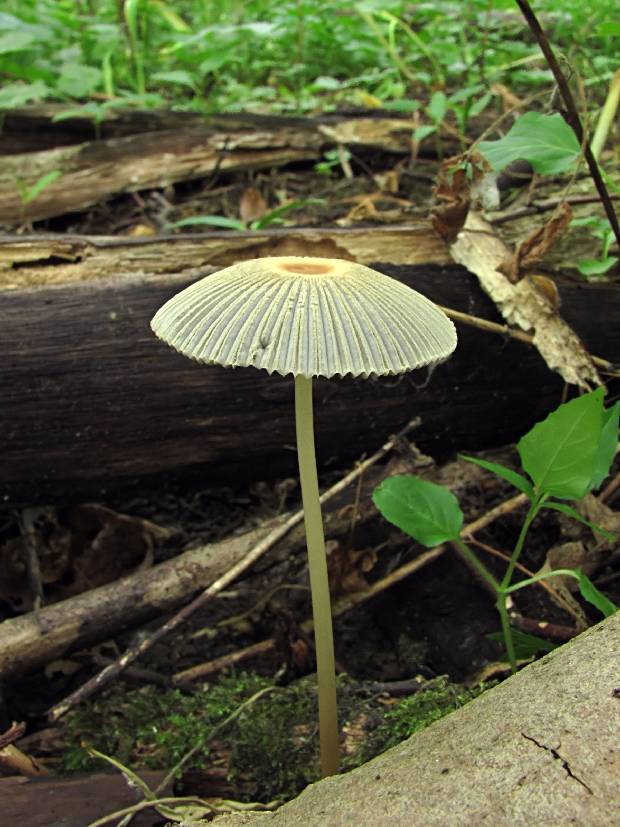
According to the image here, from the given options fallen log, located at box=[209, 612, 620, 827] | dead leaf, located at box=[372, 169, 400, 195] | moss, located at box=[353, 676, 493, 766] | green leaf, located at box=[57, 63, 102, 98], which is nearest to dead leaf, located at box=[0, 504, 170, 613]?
moss, located at box=[353, 676, 493, 766]

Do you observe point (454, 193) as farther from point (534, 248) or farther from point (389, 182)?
point (389, 182)

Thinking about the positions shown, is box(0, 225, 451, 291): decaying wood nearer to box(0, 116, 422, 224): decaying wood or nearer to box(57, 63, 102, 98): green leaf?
box(0, 116, 422, 224): decaying wood

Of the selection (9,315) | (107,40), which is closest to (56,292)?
(9,315)

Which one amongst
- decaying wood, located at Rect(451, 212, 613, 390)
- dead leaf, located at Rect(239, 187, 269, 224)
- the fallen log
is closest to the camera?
the fallen log

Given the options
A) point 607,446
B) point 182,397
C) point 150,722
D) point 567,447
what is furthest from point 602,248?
point 150,722

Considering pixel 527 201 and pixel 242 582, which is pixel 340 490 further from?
pixel 527 201

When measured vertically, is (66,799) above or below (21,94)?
below
